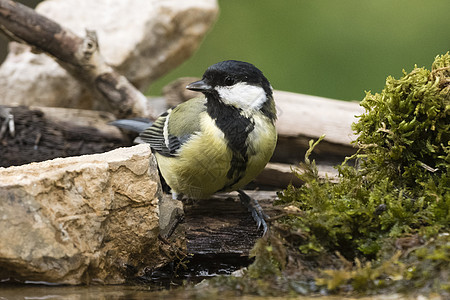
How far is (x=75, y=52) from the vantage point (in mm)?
3543

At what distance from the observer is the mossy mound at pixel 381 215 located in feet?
5.32

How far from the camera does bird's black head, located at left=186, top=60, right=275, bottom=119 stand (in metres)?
2.62

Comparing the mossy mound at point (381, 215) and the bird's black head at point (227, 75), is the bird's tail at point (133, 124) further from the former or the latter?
the mossy mound at point (381, 215)

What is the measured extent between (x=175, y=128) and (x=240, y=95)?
48cm

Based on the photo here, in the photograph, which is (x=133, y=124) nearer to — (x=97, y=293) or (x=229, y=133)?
(x=229, y=133)

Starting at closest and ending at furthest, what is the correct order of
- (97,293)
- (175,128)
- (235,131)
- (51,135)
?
(97,293)
(235,131)
(175,128)
(51,135)

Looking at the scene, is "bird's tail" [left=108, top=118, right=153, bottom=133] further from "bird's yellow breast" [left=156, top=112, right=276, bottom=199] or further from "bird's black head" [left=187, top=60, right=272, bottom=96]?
"bird's black head" [left=187, top=60, right=272, bottom=96]

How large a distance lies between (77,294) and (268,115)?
1.29m

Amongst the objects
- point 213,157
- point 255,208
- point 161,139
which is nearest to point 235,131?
point 213,157

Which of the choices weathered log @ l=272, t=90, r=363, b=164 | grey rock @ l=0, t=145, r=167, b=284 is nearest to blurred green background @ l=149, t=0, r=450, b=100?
weathered log @ l=272, t=90, r=363, b=164

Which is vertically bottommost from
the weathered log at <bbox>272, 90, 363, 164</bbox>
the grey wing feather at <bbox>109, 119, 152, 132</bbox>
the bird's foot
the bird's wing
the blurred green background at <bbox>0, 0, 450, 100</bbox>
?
the bird's foot

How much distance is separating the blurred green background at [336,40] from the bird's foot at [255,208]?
2924 mm

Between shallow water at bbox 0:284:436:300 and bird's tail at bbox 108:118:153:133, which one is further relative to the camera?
bird's tail at bbox 108:118:153:133

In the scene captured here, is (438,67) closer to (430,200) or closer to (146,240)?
(430,200)
